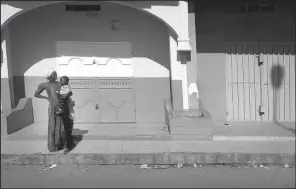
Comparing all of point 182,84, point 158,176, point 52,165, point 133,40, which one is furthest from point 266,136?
point 52,165

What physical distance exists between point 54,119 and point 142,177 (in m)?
1.96

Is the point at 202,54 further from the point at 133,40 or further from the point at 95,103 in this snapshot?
the point at 95,103

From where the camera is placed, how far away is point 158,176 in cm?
611

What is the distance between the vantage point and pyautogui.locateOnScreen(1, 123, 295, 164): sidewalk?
21.6 feet

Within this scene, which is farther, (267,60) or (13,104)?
(267,60)

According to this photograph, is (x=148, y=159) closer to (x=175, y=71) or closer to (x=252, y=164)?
(x=252, y=164)

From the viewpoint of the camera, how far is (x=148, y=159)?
6.61 m

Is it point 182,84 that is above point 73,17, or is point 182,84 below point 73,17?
below

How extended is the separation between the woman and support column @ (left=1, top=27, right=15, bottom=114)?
165cm

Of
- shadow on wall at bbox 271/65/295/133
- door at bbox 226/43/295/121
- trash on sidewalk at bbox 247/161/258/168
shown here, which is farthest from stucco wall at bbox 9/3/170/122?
trash on sidewalk at bbox 247/161/258/168

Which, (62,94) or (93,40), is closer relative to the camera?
(62,94)

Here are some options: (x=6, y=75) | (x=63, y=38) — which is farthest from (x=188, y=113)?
(x=6, y=75)

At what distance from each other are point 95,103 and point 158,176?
3284mm

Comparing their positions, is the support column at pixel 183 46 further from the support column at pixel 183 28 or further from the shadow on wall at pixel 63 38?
the shadow on wall at pixel 63 38
